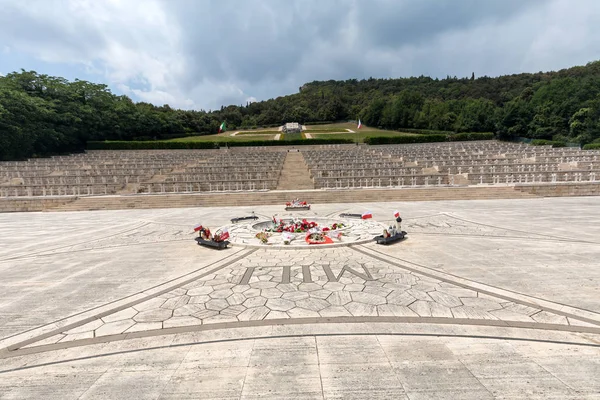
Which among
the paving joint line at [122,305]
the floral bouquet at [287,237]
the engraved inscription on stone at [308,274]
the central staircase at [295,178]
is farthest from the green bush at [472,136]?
the paving joint line at [122,305]

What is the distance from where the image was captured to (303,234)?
36.2 feet

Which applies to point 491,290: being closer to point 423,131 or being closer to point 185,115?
point 423,131

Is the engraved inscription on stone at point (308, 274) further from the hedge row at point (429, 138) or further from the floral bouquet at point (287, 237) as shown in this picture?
the hedge row at point (429, 138)

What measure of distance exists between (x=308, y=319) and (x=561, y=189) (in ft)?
71.8

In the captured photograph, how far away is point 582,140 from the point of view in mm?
44781

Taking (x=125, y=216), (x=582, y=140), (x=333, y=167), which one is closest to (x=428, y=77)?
(x=582, y=140)

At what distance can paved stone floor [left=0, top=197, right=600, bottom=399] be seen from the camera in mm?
3801

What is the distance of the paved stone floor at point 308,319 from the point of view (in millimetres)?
3801

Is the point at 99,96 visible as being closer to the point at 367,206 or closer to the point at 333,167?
the point at 333,167

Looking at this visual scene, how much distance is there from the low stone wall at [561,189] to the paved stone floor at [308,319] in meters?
10.1

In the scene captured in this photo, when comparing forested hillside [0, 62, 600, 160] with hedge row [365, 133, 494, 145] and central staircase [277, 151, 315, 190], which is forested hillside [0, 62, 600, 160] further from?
central staircase [277, 151, 315, 190]

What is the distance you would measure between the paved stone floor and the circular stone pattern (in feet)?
0.97

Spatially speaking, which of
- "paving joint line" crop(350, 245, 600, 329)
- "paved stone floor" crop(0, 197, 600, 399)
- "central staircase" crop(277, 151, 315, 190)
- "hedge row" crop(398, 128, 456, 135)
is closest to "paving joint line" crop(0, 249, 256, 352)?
"paved stone floor" crop(0, 197, 600, 399)

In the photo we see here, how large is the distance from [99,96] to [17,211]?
49644 millimetres
